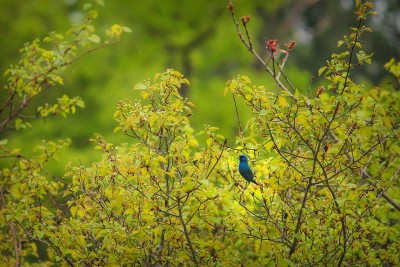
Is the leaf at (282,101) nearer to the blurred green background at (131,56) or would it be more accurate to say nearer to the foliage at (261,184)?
the foliage at (261,184)

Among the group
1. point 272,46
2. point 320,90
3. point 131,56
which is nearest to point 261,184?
point 320,90

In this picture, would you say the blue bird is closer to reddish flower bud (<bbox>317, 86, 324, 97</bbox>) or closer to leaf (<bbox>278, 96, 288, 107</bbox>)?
leaf (<bbox>278, 96, 288, 107</bbox>)

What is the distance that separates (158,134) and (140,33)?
9.71 meters

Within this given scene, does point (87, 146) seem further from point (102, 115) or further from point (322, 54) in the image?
point (322, 54)

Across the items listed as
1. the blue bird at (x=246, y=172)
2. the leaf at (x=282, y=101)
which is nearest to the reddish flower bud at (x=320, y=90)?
the leaf at (x=282, y=101)

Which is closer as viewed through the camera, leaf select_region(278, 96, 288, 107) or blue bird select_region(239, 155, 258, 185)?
leaf select_region(278, 96, 288, 107)

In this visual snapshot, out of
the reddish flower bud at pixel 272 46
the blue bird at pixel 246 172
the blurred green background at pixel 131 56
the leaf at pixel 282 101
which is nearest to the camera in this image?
the reddish flower bud at pixel 272 46

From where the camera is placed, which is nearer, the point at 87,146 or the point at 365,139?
the point at 365,139

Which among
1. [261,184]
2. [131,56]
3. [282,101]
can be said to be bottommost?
[261,184]

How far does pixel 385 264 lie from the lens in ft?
14.3

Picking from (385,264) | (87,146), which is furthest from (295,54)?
(385,264)

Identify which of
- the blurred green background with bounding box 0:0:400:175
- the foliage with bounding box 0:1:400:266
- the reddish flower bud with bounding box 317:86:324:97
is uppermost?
the blurred green background with bounding box 0:0:400:175

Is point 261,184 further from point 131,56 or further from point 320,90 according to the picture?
point 131,56

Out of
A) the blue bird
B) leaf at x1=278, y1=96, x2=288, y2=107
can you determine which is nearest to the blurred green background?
the blue bird
